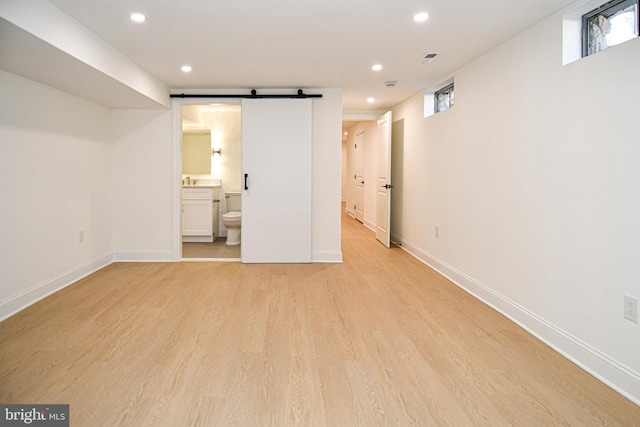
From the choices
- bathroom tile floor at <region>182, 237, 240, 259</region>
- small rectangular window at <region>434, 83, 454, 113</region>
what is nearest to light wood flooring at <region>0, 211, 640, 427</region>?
bathroom tile floor at <region>182, 237, 240, 259</region>

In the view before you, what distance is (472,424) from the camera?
1687 mm

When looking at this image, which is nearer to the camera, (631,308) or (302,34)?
(631,308)

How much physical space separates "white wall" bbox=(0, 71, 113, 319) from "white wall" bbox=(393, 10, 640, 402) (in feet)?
13.2

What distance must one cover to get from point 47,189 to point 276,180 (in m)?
2.41

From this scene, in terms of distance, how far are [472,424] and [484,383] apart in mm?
408

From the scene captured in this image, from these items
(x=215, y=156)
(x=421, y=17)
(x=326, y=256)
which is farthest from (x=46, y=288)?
(x=421, y=17)

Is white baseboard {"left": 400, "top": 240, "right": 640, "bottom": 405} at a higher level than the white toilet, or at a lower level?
lower

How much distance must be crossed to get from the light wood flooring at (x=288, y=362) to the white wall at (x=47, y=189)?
29 cm

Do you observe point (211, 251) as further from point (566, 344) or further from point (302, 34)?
point (566, 344)

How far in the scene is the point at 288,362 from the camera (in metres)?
2.26

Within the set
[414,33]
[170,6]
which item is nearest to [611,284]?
[414,33]

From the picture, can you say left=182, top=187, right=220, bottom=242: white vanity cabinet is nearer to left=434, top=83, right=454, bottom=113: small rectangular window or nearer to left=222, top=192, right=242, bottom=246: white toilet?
left=222, top=192, right=242, bottom=246: white toilet

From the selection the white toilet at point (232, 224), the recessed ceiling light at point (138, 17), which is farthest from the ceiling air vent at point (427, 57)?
the white toilet at point (232, 224)

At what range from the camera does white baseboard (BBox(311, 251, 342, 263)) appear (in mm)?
4961
